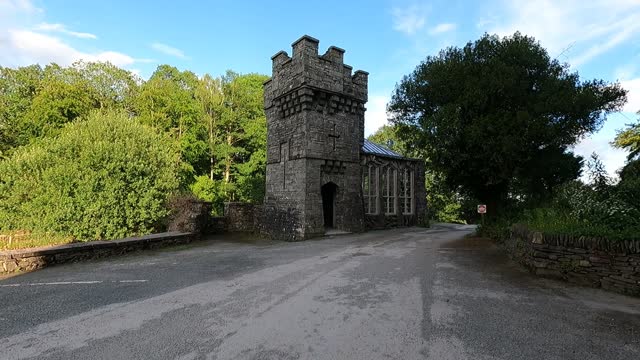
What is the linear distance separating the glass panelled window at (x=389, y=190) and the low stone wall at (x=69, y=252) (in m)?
11.4

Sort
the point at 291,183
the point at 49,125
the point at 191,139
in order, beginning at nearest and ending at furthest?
the point at 291,183 < the point at 49,125 < the point at 191,139

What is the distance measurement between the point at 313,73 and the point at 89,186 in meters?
10.1

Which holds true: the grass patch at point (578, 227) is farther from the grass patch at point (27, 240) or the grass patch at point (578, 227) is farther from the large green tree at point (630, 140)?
the grass patch at point (27, 240)

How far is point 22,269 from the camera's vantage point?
8250 mm

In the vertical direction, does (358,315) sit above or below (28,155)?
below

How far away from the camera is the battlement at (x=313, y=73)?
14.4 metres

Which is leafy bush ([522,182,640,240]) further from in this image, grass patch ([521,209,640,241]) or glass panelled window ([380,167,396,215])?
glass panelled window ([380,167,396,215])

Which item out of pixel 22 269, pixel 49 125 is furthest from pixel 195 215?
Answer: pixel 49 125

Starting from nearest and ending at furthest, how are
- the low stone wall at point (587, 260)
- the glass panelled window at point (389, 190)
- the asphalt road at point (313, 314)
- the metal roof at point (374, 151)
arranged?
the asphalt road at point (313, 314) → the low stone wall at point (587, 260) → the metal roof at point (374, 151) → the glass panelled window at point (389, 190)

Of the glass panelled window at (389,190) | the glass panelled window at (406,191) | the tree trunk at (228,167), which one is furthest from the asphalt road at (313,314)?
the tree trunk at (228,167)

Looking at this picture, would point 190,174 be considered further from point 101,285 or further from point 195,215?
point 101,285

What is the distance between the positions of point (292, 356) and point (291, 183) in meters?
11.9

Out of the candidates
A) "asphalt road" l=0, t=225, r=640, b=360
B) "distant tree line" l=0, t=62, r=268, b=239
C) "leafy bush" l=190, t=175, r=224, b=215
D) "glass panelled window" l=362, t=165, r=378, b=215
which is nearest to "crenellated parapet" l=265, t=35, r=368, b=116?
"glass panelled window" l=362, t=165, r=378, b=215

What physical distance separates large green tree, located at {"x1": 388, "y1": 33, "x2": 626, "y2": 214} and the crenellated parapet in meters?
3.73
